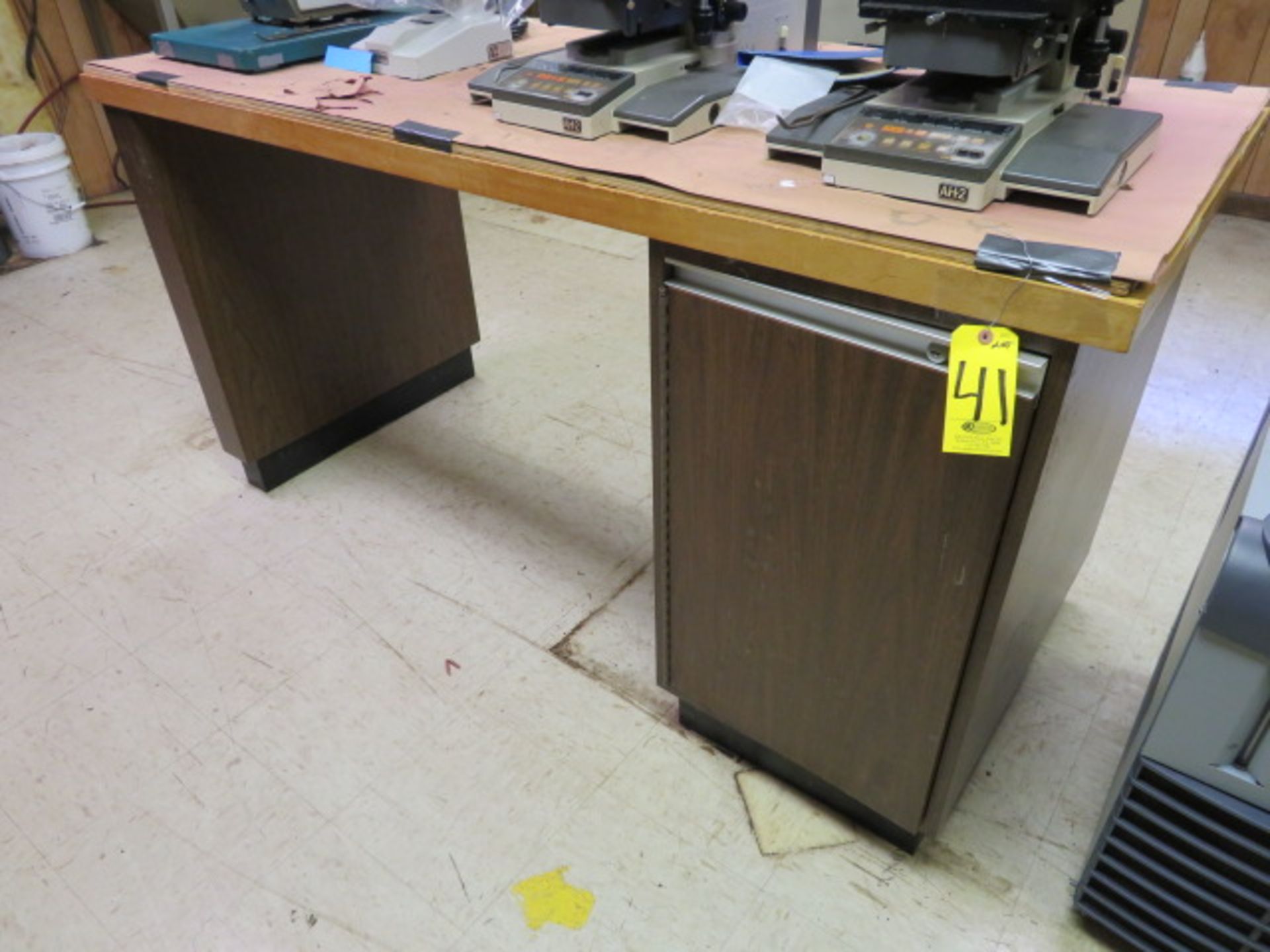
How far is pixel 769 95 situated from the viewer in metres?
1.14

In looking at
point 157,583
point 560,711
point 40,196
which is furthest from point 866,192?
point 40,196

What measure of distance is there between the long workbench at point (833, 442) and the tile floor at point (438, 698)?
14 centimetres

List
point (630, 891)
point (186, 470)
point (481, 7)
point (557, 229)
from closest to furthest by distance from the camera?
point (630, 891) → point (481, 7) → point (186, 470) → point (557, 229)

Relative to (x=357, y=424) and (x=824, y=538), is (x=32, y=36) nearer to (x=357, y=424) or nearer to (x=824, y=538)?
(x=357, y=424)

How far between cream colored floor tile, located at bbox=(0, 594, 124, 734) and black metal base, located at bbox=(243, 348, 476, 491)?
50 cm

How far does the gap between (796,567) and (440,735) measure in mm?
741

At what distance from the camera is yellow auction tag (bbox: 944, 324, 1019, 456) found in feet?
2.58

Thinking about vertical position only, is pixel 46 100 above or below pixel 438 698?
above

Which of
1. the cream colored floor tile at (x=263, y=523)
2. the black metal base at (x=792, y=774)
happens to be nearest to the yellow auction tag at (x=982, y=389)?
the black metal base at (x=792, y=774)

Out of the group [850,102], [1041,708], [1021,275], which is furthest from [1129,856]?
[850,102]

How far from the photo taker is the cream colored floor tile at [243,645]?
1572 millimetres

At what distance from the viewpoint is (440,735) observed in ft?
4.86

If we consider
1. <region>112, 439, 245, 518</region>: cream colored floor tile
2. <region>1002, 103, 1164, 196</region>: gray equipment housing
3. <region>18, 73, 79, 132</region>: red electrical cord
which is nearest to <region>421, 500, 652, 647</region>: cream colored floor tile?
<region>112, 439, 245, 518</region>: cream colored floor tile

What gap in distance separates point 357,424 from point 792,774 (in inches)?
56.4
